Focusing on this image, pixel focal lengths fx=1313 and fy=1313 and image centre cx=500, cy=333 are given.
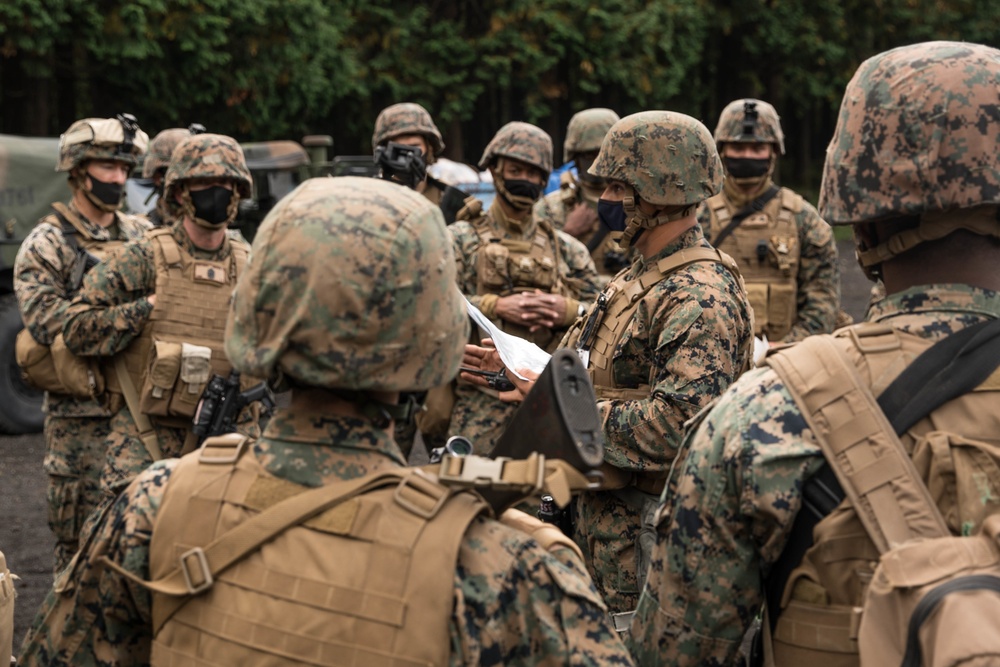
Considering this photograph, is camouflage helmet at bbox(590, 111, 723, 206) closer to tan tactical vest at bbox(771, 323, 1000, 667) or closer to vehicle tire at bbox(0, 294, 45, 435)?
tan tactical vest at bbox(771, 323, 1000, 667)

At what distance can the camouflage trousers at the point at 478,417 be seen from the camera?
241 inches

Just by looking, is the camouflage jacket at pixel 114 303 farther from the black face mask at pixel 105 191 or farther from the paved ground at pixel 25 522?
the paved ground at pixel 25 522

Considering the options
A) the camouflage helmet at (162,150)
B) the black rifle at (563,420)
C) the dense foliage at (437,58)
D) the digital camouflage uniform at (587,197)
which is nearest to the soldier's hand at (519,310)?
the digital camouflage uniform at (587,197)

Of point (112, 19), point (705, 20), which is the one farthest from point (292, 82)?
point (705, 20)

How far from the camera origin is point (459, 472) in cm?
211

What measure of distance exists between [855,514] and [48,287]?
4.66 m

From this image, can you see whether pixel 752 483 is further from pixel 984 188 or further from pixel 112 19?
pixel 112 19

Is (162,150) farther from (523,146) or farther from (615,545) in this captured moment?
(615,545)

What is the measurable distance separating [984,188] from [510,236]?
4233mm

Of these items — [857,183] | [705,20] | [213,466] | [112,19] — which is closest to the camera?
[213,466]

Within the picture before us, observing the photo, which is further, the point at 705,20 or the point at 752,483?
the point at 705,20

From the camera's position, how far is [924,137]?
2309 millimetres

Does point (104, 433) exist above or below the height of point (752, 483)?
below

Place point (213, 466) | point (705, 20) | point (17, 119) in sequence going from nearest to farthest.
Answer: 1. point (213, 466)
2. point (17, 119)
3. point (705, 20)
